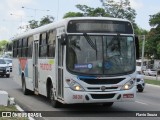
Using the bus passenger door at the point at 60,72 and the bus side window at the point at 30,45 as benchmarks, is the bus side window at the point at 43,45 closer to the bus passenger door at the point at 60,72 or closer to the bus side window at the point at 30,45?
the bus side window at the point at 30,45

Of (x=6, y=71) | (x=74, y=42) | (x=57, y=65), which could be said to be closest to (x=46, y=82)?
(x=57, y=65)

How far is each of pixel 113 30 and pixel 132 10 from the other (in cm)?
5290

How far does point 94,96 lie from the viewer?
13.4m

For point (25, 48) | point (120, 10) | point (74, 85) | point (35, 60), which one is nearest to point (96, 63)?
point (74, 85)

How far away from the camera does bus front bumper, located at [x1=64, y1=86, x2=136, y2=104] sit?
13.3 meters

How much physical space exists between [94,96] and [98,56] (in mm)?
1191

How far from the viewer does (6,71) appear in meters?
41.2

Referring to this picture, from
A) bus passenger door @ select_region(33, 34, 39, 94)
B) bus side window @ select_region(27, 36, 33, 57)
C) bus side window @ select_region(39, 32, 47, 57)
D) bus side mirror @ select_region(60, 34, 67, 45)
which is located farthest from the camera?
bus side window @ select_region(27, 36, 33, 57)

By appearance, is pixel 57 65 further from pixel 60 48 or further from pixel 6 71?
pixel 6 71

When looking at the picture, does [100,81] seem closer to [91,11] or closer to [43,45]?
[43,45]

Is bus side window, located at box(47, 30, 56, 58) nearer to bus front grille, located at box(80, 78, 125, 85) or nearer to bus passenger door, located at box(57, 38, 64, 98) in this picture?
bus passenger door, located at box(57, 38, 64, 98)

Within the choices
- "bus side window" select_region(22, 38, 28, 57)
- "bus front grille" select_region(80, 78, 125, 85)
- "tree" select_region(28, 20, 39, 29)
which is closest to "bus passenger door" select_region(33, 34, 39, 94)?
"bus side window" select_region(22, 38, 28, 57)

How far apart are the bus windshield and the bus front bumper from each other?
59 centimetres

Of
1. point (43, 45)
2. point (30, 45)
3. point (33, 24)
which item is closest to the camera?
point (43, 45)
